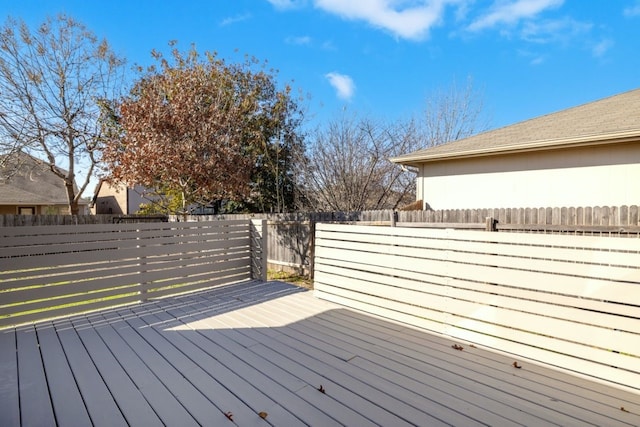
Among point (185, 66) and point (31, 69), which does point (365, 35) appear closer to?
point (185, 66)

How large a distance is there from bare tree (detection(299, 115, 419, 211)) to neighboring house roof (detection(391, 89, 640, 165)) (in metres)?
1.20

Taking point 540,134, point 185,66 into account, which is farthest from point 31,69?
point 540,134

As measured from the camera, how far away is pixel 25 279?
3801 millimetres

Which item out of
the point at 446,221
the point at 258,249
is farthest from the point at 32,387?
the point at 446,221

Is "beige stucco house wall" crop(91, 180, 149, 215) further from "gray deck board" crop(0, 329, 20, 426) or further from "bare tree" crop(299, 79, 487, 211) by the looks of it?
"gray deck board" crop(0, 329, 20, 426)

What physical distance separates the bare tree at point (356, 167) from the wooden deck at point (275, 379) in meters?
5.89

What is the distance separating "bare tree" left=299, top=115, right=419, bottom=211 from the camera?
9336 millimetres

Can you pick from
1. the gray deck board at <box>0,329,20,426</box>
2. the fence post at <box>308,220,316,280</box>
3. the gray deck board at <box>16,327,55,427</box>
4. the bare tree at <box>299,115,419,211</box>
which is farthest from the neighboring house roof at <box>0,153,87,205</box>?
the gray deck board at <box>16,327,55,427</box>

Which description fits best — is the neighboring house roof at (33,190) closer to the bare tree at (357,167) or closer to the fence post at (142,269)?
the bare tree at (357,167)

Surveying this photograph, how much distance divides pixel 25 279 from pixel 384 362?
3.98 metres

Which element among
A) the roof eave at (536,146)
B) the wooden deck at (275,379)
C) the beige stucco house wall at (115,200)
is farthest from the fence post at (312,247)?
the beige stucco house wall at (115,200)

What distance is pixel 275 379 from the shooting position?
2.49 meters

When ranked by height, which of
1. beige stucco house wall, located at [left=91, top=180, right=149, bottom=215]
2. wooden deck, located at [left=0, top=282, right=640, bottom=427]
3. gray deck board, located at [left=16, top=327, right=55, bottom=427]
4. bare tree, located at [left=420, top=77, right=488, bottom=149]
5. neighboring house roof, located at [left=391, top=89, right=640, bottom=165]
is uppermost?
bare tree, located at [left=420, top=77, right=488, bottom=149]

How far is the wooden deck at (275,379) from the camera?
205 cm
